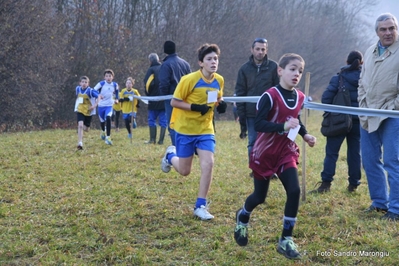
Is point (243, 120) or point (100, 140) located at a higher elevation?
point (243, 120)

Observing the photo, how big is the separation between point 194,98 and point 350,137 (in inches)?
105

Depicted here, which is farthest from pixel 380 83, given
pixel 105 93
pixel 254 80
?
pixel 105 93

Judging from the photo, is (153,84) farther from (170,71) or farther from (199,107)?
(199,107)

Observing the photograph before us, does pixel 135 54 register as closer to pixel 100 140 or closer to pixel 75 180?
pixel 100 140

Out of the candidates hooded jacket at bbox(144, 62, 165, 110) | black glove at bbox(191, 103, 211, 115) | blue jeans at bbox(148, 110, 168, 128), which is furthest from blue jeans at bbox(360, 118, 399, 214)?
blue jeans at bbox(148, 110, 168, 128)

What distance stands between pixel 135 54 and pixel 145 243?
81.2 feet

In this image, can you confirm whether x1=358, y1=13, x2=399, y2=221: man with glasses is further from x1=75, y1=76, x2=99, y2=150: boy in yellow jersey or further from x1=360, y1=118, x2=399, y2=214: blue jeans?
x1=75, y1=76, x2=99, y2=150: boy in yellow jersey

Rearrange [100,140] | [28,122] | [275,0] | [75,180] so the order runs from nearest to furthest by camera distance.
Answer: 1. [75,180]
2. [100,140]
3. [28,122]
4. [275,0]

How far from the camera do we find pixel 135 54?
29.4 m

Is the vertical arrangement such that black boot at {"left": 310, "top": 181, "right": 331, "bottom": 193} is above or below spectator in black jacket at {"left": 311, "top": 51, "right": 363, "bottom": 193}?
below

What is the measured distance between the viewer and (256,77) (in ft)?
27.1

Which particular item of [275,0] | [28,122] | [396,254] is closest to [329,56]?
[275,0]

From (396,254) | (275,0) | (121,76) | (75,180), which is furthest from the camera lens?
(275,0)

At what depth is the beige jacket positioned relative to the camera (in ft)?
19.9
